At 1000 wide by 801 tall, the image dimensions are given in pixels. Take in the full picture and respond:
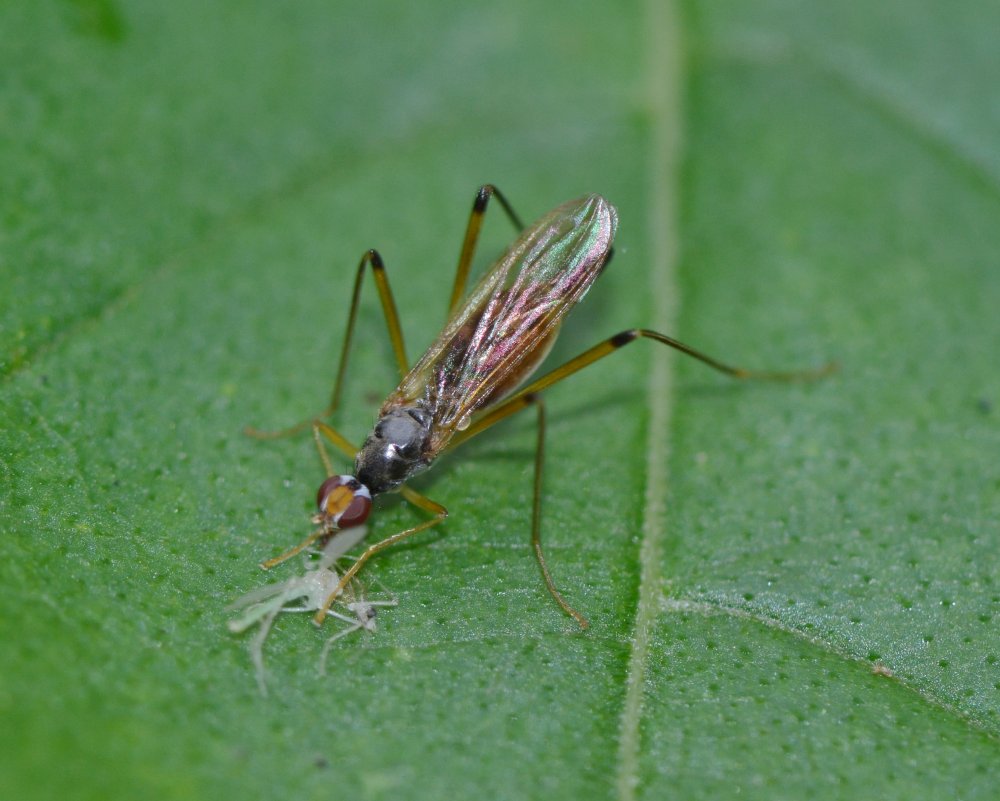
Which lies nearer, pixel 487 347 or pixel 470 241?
pixel 487 347

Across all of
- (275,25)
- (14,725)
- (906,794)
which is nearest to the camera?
(14,725)

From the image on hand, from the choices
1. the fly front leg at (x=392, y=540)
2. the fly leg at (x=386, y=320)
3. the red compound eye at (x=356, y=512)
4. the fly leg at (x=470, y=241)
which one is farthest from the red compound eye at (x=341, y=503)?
the fly leg at (x=470, y=241)

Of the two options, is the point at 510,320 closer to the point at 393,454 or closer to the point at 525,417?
the point at 525,417

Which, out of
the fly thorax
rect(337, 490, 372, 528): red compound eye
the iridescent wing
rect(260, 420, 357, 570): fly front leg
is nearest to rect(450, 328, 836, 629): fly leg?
the iridescent wing

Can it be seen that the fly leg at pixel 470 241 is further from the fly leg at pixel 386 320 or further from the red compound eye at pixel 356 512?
the red compound eye at pixel 356 512

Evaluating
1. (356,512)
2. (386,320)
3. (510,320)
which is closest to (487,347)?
(510,320)

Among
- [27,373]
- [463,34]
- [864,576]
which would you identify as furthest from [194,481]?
[463,34]

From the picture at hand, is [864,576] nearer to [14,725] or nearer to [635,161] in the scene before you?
[635,161]
